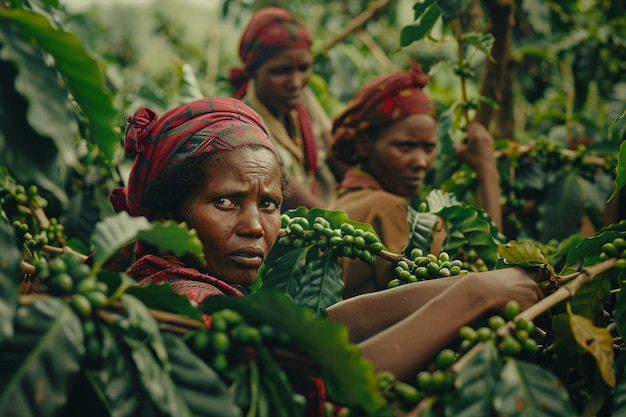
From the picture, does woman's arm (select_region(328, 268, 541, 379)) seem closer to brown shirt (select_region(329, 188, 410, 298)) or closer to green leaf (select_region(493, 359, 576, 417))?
green leaf (select_region(493, 359, 576, 417))

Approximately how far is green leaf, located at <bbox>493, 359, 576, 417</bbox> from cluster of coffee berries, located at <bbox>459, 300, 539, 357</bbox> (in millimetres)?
45

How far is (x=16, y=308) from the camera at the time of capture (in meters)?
1.33

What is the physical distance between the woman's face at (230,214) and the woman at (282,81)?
6.61ft

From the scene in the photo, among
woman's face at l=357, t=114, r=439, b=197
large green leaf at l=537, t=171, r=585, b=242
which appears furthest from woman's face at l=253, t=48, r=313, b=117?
large green leaf at l=537, t=171, r=585, b=242

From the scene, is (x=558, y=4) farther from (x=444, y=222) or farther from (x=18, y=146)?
(x=18, y=146)

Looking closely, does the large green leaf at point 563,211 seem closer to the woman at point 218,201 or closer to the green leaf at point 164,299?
the woman at point 218,201

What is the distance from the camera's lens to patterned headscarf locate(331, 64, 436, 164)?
11.1ft

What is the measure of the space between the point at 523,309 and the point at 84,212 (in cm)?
222

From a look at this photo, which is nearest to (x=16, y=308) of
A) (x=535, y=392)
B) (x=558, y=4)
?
(x=535, y=392)

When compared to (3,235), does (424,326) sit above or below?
below

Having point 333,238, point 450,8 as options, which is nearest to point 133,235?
point 333,238

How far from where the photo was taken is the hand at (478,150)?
11.2ft

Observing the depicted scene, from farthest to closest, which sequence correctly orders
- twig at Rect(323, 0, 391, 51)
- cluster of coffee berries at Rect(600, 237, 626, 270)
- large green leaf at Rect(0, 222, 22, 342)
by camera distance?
1. twig at Rect(323, 0, 391, 51)
2. cluster of coffee berries at Rect(600, 237, 626, 270)
3. large green leaf at Rect(0, 222, 22, 342)

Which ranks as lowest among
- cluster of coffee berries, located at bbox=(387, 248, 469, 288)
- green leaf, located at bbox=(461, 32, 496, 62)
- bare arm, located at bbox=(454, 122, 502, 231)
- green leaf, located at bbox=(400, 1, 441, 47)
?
bare arm, located at bbox=(454, 122, 502, 231)
